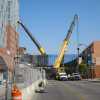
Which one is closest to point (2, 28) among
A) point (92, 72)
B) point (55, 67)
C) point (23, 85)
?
point (55, 67)

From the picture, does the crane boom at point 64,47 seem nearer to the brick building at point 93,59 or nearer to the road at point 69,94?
the brick building at point 93,59

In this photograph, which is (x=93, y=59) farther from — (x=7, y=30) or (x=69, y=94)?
(x=69, y=94)

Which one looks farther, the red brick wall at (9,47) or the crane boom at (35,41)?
the crane boom at (35,41)

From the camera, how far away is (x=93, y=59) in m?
141

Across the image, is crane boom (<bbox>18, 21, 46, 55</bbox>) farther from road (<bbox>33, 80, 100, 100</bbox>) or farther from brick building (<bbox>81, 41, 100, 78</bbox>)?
road (<bbox>33, 80, 100, 100</bbox>)

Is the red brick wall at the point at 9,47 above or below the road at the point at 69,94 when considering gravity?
above

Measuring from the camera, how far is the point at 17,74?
82.7 feet

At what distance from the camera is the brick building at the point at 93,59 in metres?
139

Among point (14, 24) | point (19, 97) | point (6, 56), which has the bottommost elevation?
point (19, 97)

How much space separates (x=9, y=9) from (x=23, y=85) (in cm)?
7151

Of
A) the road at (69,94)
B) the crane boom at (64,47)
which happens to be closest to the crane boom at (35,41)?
the crane boom at (64,47)

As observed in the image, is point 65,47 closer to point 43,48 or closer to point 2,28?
point 43,48

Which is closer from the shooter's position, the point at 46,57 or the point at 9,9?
the point at 9,9

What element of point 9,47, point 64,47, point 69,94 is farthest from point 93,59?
point 69,94
